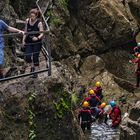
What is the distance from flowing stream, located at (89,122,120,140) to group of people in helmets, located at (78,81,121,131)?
26 centimetres

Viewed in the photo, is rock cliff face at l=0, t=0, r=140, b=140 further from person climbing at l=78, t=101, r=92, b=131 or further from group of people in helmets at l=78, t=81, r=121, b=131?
person climbing at l=78, t=101, r=92, b=131

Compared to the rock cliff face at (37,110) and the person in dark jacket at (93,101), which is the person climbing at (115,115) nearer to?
the person in dark jacket at (93,101)

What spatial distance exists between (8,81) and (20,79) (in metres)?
0.31

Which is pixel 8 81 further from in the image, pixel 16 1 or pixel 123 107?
pixel 123 107

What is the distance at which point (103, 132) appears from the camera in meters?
19.8

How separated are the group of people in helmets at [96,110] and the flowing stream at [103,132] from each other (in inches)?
10.4

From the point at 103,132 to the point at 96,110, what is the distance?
5.25 ft

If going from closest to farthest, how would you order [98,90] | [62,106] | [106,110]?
[62,106] → [106,110] → [98,90]

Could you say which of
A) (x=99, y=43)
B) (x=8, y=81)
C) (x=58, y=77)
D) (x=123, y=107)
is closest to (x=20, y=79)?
(x=8, y=81)

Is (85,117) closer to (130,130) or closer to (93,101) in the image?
(93,101)

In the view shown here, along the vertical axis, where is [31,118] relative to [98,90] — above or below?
above

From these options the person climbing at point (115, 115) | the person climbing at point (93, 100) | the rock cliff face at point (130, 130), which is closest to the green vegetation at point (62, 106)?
the rock cliff face at point (130, 130)

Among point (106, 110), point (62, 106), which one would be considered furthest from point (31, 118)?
point (106, 110)

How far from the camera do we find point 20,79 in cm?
1150
